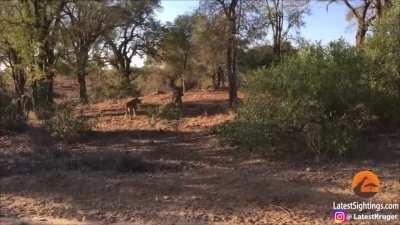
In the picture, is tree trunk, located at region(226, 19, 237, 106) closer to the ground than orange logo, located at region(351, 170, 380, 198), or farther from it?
Result: farther from it

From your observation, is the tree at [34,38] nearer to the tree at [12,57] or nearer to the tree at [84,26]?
the tree at [12,57]

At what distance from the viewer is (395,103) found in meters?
11.4

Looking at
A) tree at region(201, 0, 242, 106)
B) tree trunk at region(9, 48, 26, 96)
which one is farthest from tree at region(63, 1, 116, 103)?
tree at region(201, 0, 242, 106)

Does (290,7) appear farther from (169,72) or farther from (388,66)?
(388,66)

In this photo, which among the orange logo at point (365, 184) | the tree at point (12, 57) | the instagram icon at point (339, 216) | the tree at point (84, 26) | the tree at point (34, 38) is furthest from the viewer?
the tree at point (84, 26)

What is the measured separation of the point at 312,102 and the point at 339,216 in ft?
11.4

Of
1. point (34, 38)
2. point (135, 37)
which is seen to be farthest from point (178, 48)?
point (34, 38)

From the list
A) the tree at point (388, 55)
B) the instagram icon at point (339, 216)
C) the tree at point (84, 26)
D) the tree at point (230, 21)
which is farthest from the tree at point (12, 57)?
the instagram icon at point (339, 216)

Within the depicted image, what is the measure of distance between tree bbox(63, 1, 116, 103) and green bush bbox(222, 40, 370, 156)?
14.7 metres

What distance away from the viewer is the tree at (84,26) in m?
24.7

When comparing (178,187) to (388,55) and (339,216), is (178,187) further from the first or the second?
(388,55)

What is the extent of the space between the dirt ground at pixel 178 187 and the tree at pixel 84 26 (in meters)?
13.4

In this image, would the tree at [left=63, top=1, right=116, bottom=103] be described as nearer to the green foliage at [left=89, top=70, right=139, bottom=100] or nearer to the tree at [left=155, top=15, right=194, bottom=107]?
the green foliage at [left=89, top=70, right=139, bottom=100]

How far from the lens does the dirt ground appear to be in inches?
250
